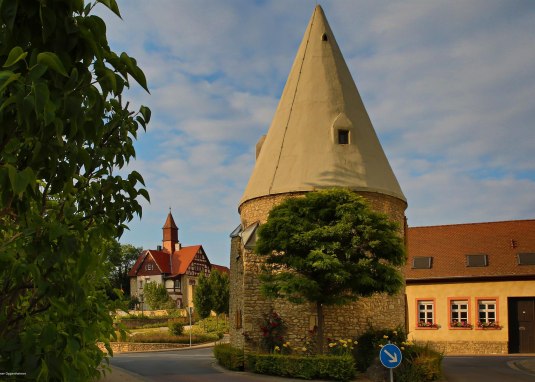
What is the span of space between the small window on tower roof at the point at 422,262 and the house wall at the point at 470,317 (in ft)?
3.71

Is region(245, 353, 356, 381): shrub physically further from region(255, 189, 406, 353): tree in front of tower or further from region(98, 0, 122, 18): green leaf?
region(98, 0, 122, 18): green leaf

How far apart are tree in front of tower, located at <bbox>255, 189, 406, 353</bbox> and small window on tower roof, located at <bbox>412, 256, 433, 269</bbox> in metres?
15.7

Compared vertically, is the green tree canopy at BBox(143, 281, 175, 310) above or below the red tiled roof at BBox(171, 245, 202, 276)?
below

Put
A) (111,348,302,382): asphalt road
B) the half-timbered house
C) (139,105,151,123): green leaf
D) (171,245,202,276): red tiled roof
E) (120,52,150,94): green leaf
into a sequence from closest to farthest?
(120,52,150,94): green leaf → (139,105,151,123): green leaf → (111,348,302,382): asphalt road → the half-timbered house → (171,245,202,276): red tiled roof

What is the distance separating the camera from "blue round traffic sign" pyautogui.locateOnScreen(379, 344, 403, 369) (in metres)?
9.41

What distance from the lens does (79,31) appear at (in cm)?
238

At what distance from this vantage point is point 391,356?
945 centimetres

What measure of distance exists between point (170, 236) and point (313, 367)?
67377 millimetres

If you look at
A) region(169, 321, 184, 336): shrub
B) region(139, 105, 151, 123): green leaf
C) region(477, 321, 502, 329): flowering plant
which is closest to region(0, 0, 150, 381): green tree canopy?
region(139, 105, 151, 123): green leaf

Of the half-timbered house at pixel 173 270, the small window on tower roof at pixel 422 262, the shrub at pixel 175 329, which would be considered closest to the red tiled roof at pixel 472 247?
the small window on tower roof at pixel 422 262

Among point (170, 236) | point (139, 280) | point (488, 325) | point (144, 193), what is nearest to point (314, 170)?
point (488, 325)

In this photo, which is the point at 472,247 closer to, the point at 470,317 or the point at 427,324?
the point at 470,317

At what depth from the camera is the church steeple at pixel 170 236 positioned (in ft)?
274

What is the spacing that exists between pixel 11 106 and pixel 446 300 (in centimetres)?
3249
